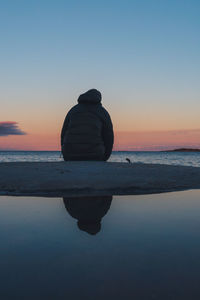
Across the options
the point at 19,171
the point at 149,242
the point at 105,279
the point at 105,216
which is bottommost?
the point at 19,171

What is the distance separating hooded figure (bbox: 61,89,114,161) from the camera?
11281 mm

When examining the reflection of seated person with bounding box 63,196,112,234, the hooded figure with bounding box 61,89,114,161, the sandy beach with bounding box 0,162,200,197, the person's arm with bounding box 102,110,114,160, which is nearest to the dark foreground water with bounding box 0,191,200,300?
the reflection of seated person with bounding box 63,196,112,234

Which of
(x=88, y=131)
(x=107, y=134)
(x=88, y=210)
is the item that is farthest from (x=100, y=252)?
(x=107, y=134)

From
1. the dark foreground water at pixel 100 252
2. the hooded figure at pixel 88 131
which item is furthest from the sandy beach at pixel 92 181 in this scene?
the hooded figure at pixel 88 131

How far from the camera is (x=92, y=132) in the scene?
37.2 ft

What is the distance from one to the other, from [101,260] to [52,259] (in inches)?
16.5

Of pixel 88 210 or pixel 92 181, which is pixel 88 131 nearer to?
pixel 92 181

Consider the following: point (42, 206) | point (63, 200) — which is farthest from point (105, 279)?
point (63, 200)

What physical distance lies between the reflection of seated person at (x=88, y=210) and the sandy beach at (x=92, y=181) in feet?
1.98

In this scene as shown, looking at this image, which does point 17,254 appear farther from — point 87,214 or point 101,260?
point 87,214

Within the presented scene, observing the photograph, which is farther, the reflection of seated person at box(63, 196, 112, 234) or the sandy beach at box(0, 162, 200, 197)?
the sandy beach at box(0, 162, 200, 197)

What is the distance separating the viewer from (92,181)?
20.4ft

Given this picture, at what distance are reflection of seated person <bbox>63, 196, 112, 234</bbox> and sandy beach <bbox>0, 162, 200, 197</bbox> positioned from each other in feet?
1.98

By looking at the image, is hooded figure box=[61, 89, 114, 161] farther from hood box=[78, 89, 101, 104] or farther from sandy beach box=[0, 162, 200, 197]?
sandy beach box=[0, 162, 200, 197]
